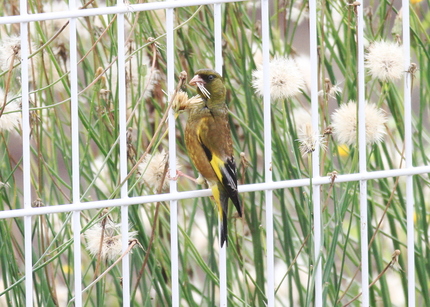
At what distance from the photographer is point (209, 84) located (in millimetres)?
2066

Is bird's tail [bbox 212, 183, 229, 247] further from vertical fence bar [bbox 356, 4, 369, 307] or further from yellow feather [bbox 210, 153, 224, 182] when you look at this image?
vertical fence bar [bbox 356, 4, 369, 307]

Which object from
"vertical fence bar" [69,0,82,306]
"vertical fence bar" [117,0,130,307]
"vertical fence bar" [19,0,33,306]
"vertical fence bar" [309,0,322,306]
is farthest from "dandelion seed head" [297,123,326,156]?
"vertical fence bar" [19,0,33,306]

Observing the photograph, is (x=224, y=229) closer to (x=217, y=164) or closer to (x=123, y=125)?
(x=217, y=164)

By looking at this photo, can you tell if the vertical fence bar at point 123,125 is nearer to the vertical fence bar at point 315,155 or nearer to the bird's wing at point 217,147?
the bird's wing at point 217,147

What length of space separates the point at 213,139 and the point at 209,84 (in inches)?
5.8

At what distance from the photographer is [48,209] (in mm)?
1854

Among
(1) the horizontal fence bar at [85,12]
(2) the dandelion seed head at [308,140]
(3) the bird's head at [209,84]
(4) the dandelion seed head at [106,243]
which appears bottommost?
(4) the dandelion seed head at [106,243]

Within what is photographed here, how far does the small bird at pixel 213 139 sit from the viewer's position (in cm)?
203

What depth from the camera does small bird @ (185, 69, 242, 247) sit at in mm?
2025

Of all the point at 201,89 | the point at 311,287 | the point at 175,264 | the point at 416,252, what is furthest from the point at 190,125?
the point at 416,252

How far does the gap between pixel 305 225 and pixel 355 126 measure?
1.17 ft

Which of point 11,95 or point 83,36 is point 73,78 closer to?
point 11,95

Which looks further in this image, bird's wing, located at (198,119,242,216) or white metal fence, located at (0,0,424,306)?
bird's wing, located at (198,119,242,216)

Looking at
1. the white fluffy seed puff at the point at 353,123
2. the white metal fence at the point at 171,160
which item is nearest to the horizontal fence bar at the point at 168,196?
the white metal fence at the point at 171,160
